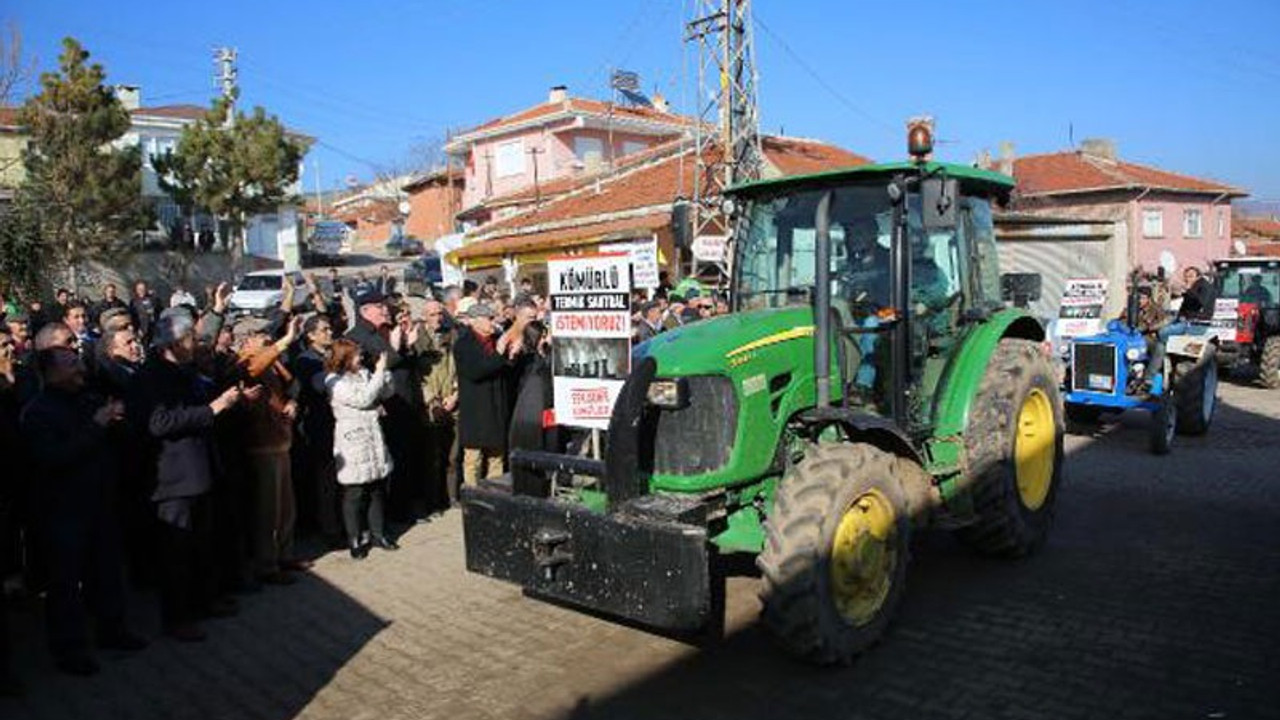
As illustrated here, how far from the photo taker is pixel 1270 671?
Answer: 14.3 ft

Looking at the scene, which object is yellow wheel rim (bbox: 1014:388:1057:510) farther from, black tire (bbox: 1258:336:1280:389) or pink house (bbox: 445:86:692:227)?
pink house (bbox: 445:86:692:227)

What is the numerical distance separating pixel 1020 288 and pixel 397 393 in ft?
16.0

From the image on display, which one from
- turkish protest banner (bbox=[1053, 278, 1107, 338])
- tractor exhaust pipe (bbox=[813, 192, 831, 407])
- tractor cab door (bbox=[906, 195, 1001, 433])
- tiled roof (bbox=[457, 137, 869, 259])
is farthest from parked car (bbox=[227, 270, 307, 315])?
tractor exhaust pipe (bbox=[813, 192, 831, 407])

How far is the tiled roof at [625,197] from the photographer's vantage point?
78.6 ft

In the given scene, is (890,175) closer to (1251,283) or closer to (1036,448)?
(1036,448)

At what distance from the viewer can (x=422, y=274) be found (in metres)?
33.5

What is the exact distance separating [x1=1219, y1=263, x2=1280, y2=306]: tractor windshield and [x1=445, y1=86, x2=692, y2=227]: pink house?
23794 mm

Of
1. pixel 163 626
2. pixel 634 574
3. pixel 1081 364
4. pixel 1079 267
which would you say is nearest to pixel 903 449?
pixel 634 574

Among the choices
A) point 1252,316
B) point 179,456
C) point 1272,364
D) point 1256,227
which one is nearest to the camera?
point 179,456

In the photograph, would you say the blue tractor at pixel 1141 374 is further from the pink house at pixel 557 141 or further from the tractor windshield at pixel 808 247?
the pink house at pixel 557 141

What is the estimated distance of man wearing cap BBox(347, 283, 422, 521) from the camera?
23.4 feet

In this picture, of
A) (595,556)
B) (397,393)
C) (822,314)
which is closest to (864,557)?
(822,314)

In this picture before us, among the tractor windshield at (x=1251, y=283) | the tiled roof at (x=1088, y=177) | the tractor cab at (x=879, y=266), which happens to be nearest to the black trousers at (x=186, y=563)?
the tractor cab at (x=879, y=266)

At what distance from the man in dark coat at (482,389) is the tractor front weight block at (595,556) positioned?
225 cm
